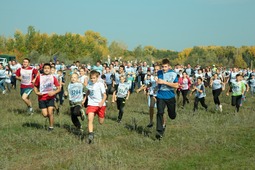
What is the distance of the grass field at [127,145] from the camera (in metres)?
6.56

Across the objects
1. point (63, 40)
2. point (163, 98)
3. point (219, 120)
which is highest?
point (63, 40)

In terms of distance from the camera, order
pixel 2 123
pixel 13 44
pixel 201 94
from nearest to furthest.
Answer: pixel 2 123 → pixel 201 94 → pixel 13 44

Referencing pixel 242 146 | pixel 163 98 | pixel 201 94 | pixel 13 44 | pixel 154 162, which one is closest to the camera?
pixel 154 162

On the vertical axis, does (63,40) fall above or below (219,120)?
above

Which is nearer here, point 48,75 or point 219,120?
point 48,75

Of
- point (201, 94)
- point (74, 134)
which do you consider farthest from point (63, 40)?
point (74, 134)

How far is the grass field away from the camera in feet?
21.5

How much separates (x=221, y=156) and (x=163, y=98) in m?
2.23

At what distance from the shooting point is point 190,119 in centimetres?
1184

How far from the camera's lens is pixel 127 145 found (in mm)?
8047

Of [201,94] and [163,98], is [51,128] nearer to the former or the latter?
[163,98]

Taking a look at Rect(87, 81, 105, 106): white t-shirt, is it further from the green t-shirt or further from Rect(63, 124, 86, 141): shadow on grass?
the green t-shirt

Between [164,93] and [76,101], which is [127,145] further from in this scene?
[76,101]

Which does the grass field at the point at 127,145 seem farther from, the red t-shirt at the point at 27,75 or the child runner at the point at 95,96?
the red t-shirt at the point at 27,75
